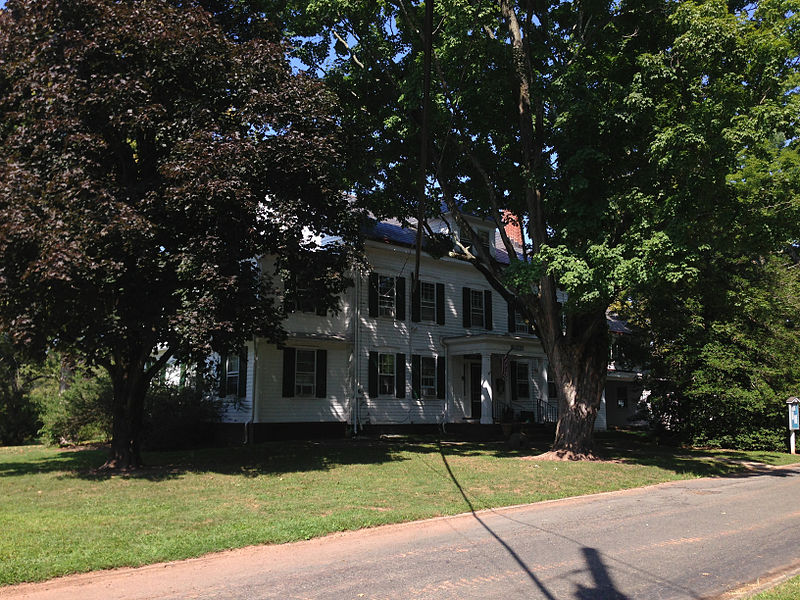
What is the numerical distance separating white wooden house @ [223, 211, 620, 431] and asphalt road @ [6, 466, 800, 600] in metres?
11.6

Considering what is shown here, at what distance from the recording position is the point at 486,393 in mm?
24000

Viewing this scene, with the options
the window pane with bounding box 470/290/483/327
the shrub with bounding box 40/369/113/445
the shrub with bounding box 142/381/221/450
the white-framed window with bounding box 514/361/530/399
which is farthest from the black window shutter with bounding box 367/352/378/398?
the shrub with bounding box 40/369/113/445

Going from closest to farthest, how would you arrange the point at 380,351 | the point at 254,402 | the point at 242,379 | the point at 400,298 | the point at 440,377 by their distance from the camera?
1. the point at 254,402
2. the point at 242,379
3. the point at 380,351
4. the point at 400,298
5. the point at 440,377

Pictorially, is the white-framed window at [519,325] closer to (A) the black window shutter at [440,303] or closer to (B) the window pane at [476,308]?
(B) the window pane at [476,308]

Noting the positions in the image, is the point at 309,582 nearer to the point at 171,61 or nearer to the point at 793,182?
the point at 171,61

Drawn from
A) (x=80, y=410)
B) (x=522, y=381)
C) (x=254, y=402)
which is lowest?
(x=80, y=410)

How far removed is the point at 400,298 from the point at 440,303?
2137 mm

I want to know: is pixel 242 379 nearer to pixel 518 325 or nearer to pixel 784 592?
pixel 518 325

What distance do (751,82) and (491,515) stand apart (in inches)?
443

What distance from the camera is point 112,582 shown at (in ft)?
20.0

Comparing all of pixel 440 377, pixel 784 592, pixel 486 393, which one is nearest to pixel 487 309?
pixel 440 377

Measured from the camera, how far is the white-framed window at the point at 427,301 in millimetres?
25141

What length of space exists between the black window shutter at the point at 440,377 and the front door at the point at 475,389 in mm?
1776

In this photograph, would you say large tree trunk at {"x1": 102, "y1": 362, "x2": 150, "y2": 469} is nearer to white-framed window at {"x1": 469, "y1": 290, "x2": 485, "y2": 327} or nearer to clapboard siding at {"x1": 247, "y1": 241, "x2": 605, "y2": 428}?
clapboard siding at {"x1": 247, "y1": 241, "x2": 605, "y2": 428}
